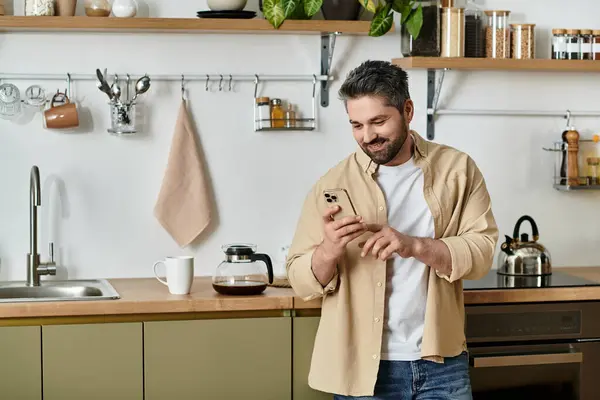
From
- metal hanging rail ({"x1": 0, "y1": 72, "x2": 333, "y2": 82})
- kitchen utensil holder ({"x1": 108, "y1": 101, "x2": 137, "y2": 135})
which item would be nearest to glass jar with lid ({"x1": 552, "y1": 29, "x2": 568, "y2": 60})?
metal hanging rail ({"x1": 0, "y1": 72, "x2": 333, "y2": 82})

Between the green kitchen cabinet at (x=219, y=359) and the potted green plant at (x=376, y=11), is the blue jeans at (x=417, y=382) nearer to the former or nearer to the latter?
the green kitchen cabinet at (x=219, y=359)

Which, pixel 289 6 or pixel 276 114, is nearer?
pixel 289 6

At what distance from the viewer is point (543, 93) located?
11.9 ft

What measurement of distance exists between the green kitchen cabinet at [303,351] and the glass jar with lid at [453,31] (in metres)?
1.13

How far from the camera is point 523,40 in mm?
3453

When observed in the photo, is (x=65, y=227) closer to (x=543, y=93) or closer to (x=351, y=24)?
A: (x=351, y=24)

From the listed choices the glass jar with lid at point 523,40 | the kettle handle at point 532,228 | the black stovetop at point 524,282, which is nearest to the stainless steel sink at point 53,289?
the black stovetop at point 524,282

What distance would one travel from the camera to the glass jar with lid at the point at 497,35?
3420 mm

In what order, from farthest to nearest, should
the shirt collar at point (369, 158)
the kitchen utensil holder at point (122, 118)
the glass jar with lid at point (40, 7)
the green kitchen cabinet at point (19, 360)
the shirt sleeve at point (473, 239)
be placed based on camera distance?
the kitchen utensil holder at point (122, 118) < the glass jar with lid at point (40, 7) < the green kitchen cabinet at point (19, 360) < the shirt collar at point (369, 158) < the shirt sleeve at point (473, 239)

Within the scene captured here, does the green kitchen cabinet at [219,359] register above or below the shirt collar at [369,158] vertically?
below

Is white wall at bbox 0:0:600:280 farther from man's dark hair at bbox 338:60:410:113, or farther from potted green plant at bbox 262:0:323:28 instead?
man's dark hair at bbox 338:60:410:113

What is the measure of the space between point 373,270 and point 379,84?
50 centimetres

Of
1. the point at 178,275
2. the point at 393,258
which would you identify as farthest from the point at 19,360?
the point at 393,258

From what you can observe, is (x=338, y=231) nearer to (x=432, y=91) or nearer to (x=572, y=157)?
(x=432, y=91)
